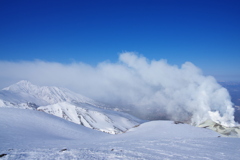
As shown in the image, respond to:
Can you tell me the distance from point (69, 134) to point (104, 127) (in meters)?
132

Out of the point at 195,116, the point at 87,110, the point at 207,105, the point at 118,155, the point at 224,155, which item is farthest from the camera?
the point at 87,110

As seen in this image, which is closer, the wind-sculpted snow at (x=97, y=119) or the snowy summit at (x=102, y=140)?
the snowy summit at (x=102, y=140)

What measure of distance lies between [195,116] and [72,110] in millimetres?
147895

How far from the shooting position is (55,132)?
24.7 meters

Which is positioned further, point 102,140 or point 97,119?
point 97,119

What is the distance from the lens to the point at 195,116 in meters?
97.1

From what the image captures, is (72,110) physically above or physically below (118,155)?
above

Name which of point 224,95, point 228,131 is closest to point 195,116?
point 224,95

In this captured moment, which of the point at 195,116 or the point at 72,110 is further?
the point at 72,110

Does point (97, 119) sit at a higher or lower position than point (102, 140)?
higher

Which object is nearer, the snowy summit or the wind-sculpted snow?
the snowy summit

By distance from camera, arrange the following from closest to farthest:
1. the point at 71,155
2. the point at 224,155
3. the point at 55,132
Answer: the point at 71,155 < the point at 224,155 < the point at 55,132

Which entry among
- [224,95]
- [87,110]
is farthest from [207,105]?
[87,110]

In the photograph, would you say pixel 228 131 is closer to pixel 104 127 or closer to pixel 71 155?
pixel 71 155
